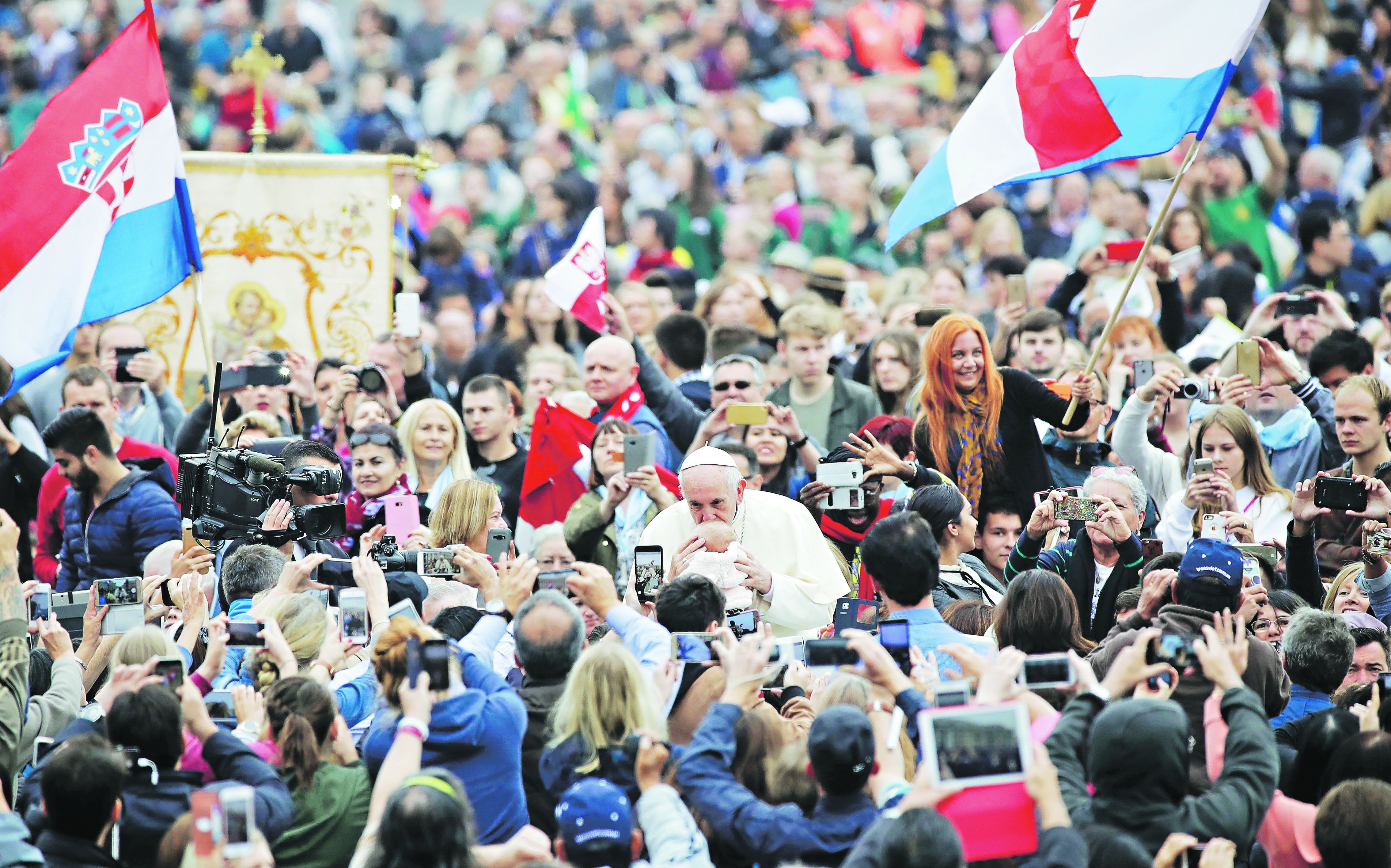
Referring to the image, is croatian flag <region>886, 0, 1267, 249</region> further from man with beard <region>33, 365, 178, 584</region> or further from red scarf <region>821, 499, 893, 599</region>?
man with beard <region>33, 365, 178, 584</region>

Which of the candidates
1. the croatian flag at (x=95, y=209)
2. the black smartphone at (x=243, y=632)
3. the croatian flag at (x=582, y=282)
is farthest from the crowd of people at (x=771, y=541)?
the croatian flag at (x=95, y=209)

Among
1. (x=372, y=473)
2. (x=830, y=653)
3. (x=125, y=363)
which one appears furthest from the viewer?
(x=125, y=363)

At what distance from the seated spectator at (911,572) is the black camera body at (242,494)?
2.47 m

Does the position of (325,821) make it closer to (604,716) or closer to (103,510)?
(604,716)

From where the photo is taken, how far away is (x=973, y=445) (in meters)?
7.89

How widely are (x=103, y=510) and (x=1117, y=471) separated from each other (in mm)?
4878

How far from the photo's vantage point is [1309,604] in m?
7.06

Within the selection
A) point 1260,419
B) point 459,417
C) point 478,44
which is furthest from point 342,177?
point 478,44

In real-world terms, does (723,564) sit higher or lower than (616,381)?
lower

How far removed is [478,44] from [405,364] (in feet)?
34.0

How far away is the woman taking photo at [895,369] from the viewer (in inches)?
374

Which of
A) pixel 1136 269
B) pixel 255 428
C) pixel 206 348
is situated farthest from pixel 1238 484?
pixel 206 348

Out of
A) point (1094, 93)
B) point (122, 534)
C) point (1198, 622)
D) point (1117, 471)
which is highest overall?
point (1094, 93)

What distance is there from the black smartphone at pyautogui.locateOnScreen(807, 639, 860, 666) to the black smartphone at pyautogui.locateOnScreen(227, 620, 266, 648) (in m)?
1.88
